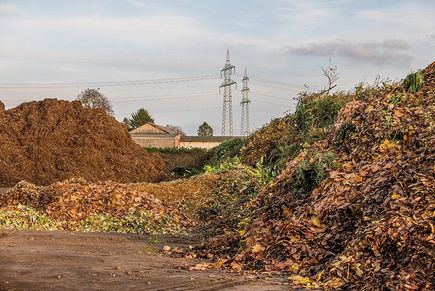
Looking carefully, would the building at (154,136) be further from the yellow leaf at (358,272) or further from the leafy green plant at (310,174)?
the yellow leaf at (358,272)

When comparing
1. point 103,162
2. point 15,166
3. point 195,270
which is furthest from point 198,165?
point 195,270

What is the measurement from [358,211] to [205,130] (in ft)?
245

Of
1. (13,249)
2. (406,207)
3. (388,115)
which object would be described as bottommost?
(13,249)

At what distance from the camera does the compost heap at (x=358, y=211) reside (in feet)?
30.5

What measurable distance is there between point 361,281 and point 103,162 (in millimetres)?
23560

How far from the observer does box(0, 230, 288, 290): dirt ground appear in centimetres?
920

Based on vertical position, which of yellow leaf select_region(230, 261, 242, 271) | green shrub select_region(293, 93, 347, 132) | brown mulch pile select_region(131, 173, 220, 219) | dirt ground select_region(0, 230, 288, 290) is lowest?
dirt ground select_region(0, 230, 288, 290)

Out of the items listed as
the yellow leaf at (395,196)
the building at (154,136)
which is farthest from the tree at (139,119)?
the yellow leaf at (395,196)

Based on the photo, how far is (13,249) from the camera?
12164mm

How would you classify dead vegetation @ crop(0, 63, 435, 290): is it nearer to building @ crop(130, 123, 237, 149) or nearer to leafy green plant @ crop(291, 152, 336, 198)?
leafy green plant @ crop(291, 152, 336, 198)

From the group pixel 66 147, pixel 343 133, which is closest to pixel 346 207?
pixel 343 133

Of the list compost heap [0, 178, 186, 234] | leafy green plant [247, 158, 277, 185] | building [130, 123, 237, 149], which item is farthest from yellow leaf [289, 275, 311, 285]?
building [130, 123, 237, 149]

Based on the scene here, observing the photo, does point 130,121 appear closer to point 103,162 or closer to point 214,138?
point 214,138

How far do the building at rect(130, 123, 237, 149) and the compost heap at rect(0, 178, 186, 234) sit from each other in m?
47.9
